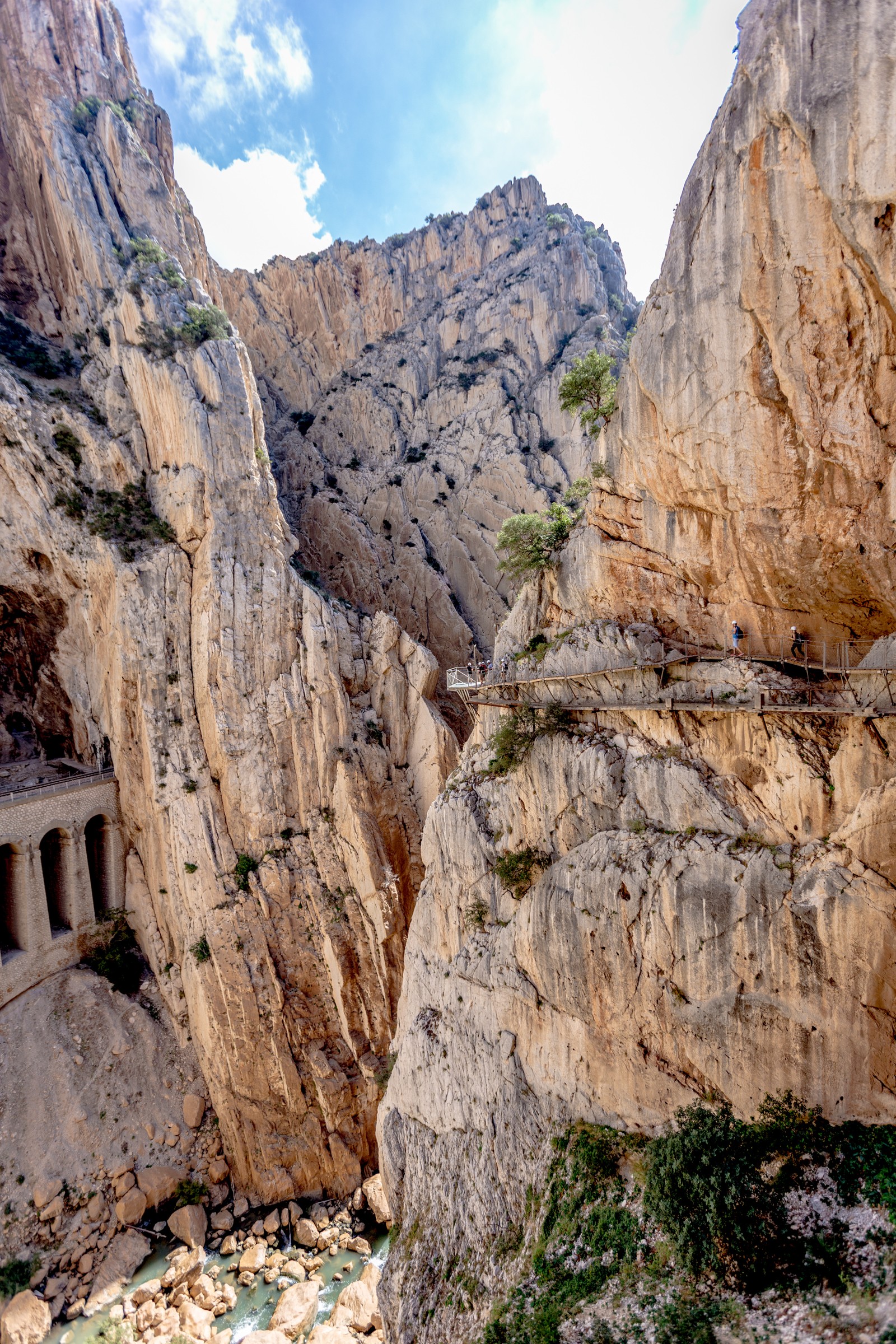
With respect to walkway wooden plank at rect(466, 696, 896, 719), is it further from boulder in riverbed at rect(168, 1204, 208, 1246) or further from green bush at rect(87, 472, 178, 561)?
boulder in riverbed at rect(168, 1204, 208, 1246)

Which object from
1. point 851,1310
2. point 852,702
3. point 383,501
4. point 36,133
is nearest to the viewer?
point 851,1310

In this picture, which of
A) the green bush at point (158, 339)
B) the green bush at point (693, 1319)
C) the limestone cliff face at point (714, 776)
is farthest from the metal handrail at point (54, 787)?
the green bush at point (693, 1319)

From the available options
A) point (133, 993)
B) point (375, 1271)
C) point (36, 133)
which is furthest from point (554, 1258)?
point (36, 133)

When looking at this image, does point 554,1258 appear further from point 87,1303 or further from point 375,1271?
point 87,1303

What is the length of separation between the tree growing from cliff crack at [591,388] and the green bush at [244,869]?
23.3 m

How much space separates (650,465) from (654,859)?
996cm

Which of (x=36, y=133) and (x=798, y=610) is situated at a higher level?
(x=36, y=133)

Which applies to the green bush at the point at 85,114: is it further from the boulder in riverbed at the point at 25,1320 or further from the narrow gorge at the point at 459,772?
the boulder in riverbed at the point at 25,1320

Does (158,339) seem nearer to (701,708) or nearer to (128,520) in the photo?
(128,520)

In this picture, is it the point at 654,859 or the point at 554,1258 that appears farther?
the point at 654,859

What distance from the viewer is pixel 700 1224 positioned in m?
11.5

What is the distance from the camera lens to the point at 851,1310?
9.29m

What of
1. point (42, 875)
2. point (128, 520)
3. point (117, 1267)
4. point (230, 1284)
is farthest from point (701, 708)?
point (42, 875)

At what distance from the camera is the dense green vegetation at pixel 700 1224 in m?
10.5
